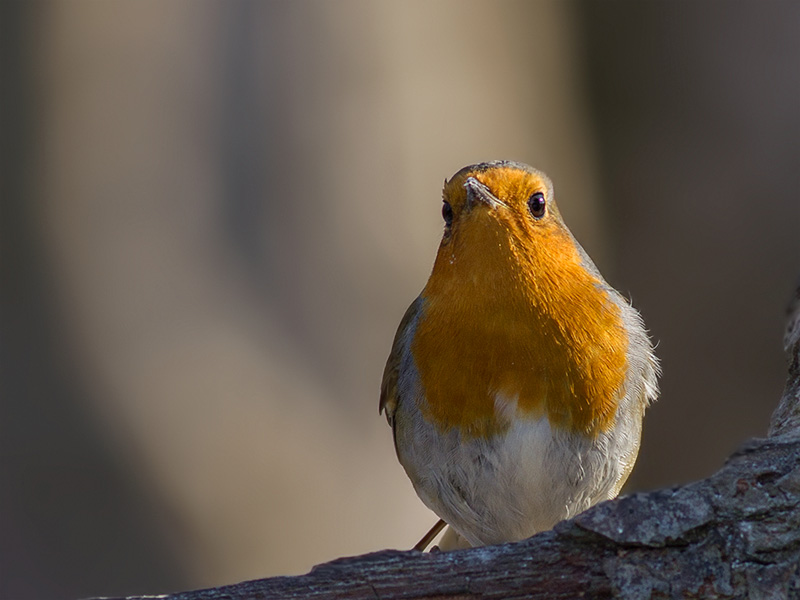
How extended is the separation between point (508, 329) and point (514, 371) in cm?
14

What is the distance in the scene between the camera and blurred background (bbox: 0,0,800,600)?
5910 millimetres

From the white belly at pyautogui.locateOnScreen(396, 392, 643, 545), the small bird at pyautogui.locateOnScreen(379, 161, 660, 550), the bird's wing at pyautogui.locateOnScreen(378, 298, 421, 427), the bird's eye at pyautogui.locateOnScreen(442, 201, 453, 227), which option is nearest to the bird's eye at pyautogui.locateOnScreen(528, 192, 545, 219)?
the small bird at pyautogui.locateOnScreen(379, 161, 660, 550)

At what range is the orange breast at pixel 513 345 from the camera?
3.30m

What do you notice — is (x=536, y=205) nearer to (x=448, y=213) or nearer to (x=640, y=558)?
(x=448, y=213)

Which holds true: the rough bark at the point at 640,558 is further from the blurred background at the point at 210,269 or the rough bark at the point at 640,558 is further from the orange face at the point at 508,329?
the blurred background at the point at 210,269

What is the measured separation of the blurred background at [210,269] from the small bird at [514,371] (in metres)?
2.69

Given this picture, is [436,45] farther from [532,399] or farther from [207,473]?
[532,399]

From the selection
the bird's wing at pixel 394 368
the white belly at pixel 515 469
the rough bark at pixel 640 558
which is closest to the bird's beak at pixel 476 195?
the bird's wing at pixel 394 368

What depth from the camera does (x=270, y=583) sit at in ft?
8.32

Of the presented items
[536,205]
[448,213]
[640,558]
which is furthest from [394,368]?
[640,558]

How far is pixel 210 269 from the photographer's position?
6.14 meters

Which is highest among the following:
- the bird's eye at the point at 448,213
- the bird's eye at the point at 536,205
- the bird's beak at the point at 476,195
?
the bird's beak at the point at 476,195

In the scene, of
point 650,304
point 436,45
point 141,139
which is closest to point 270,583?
point 141,139

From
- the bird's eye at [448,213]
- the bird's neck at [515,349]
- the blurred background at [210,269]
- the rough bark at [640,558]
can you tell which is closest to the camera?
the rough bark at [640,558]
